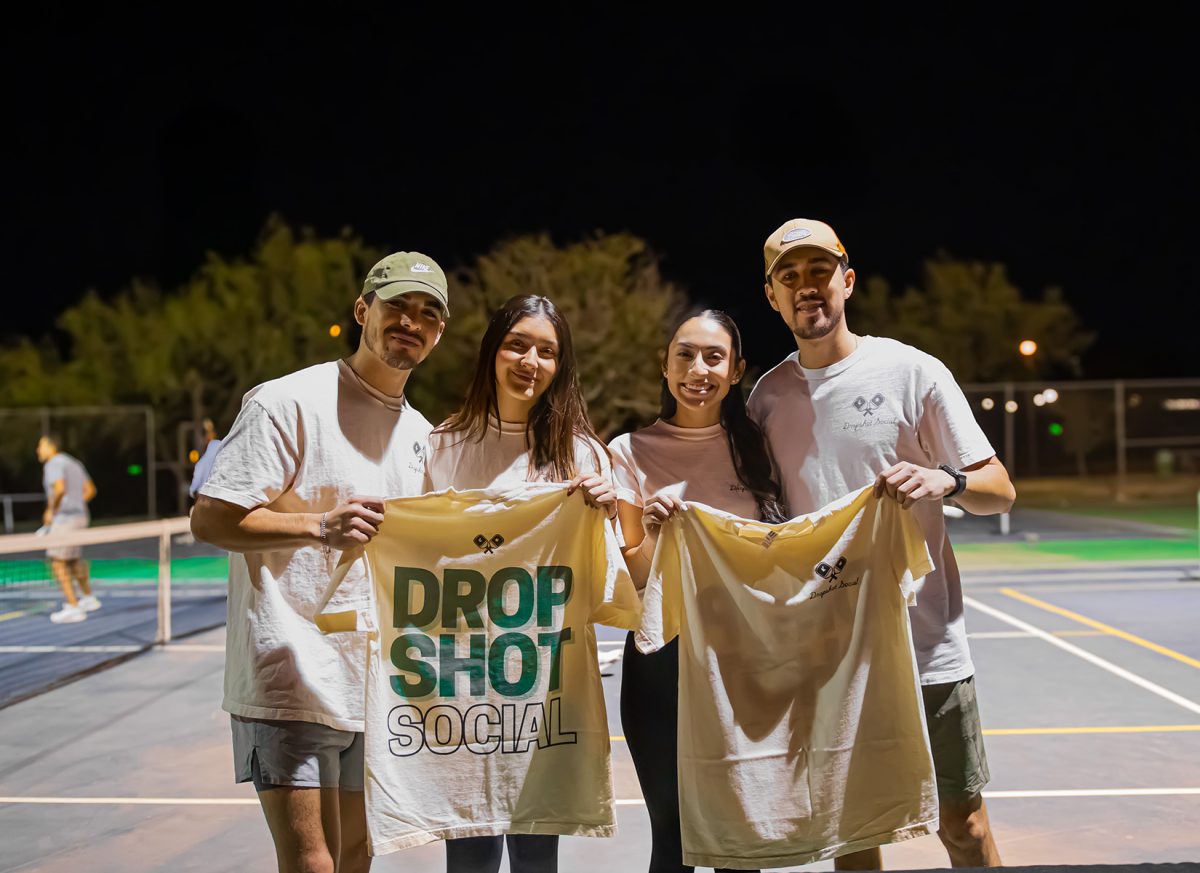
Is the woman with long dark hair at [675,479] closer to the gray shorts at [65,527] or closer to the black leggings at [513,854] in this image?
the black leggings at [513,854]

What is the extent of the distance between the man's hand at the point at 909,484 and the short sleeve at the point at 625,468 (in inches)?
27.8

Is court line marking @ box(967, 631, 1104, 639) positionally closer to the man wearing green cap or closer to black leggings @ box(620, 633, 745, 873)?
black leggings @ box(620, 633, 745, 873)

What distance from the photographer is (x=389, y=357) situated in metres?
3.08

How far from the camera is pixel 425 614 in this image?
2967mm

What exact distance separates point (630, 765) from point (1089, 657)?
465 cm

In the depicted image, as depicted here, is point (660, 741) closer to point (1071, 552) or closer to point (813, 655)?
point (813, 655)

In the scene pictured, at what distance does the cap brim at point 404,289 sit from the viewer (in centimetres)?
304

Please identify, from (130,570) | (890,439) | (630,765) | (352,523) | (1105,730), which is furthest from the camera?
(130,570)

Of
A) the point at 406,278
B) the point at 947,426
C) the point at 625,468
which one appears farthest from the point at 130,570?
the point at 947,426

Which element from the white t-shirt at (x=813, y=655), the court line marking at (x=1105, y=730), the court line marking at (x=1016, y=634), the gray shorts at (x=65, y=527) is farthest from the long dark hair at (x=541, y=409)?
the gray shorts at (x=65, y=527)

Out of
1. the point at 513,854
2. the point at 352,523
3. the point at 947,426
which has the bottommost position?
the point at 513,854

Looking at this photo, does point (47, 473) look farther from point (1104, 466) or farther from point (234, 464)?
point (1104, 466)

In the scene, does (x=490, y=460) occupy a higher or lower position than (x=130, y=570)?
higher

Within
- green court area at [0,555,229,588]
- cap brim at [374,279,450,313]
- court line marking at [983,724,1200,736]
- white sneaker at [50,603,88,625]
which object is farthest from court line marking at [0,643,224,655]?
cap brim at [374,279,450,313]
